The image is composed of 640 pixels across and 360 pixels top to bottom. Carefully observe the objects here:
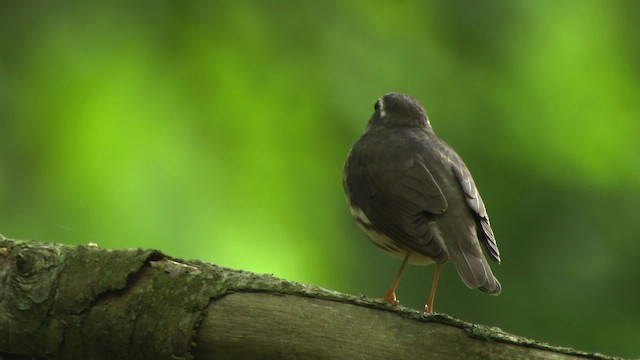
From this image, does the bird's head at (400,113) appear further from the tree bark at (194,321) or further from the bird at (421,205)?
the tree bark at (194,321)

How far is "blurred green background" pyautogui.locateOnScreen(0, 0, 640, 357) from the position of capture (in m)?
5.76

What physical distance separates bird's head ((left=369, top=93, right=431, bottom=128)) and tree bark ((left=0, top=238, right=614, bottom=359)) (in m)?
1.87

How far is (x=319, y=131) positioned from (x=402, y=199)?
1.09 metres

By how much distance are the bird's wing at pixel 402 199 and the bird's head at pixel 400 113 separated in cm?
62

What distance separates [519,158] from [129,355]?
11.0ft

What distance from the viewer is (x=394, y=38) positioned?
23.5ft

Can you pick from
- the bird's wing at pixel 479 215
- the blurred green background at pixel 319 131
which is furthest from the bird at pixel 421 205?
the blurred green background at pixel 319 131

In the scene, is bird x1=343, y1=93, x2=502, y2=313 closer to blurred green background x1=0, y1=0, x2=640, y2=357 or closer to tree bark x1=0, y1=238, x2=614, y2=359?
blurred green background x1=0, y1=0, x2=640, y2=357

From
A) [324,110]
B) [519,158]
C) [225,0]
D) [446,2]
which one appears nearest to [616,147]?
[519,158]

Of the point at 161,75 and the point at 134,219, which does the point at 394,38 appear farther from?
the point at 134,219

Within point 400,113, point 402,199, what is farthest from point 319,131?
point 402,199

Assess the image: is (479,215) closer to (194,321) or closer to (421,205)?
(421,205)

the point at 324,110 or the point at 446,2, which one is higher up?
the point at 446,2

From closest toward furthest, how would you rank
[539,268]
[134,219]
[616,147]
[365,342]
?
[365,342]
[134,219]
[616,147]
[539,268]
